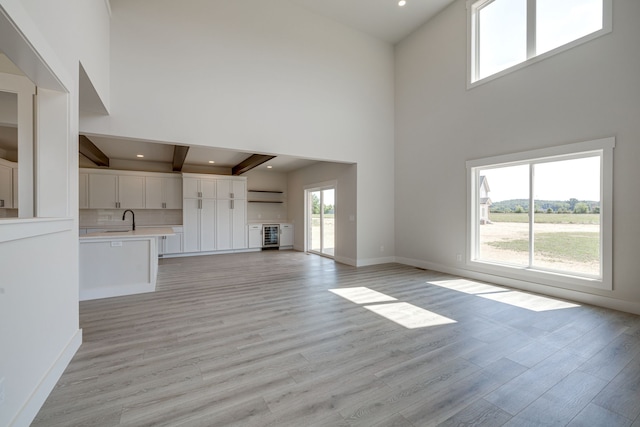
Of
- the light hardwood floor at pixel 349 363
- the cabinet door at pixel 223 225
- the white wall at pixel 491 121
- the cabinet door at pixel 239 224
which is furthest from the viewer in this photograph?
the cabinet door at pixel 239 224

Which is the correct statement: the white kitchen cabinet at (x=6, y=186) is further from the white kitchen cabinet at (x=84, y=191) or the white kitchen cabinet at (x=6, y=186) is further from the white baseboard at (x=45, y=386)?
the white baseboard at (x=45, y=386)

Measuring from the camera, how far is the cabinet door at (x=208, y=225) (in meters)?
7.97

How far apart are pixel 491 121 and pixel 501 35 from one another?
1.45 meters

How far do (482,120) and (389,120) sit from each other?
216cm

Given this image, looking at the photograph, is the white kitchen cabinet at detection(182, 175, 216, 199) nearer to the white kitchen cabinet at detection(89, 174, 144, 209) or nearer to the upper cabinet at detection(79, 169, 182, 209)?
the upper cabinet at detection(79, 169, 182, 209)

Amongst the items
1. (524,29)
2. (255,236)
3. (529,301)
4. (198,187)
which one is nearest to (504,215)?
(529,301)

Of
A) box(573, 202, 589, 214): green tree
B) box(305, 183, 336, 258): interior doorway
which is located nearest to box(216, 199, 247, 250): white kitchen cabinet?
box(305, 183, 336, 258): interior doorway

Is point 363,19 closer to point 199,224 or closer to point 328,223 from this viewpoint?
point 328,223

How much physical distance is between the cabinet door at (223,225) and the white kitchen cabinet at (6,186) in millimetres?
4237

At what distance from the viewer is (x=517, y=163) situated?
4.37 metres

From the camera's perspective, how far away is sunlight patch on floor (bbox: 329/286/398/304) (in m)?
3.70

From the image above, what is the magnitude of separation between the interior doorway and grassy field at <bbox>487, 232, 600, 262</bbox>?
157 inches

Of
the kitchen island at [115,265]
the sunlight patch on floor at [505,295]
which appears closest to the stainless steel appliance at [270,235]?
the kitchen island at [115,265]

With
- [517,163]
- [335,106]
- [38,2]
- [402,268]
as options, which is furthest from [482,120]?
[38,2]
